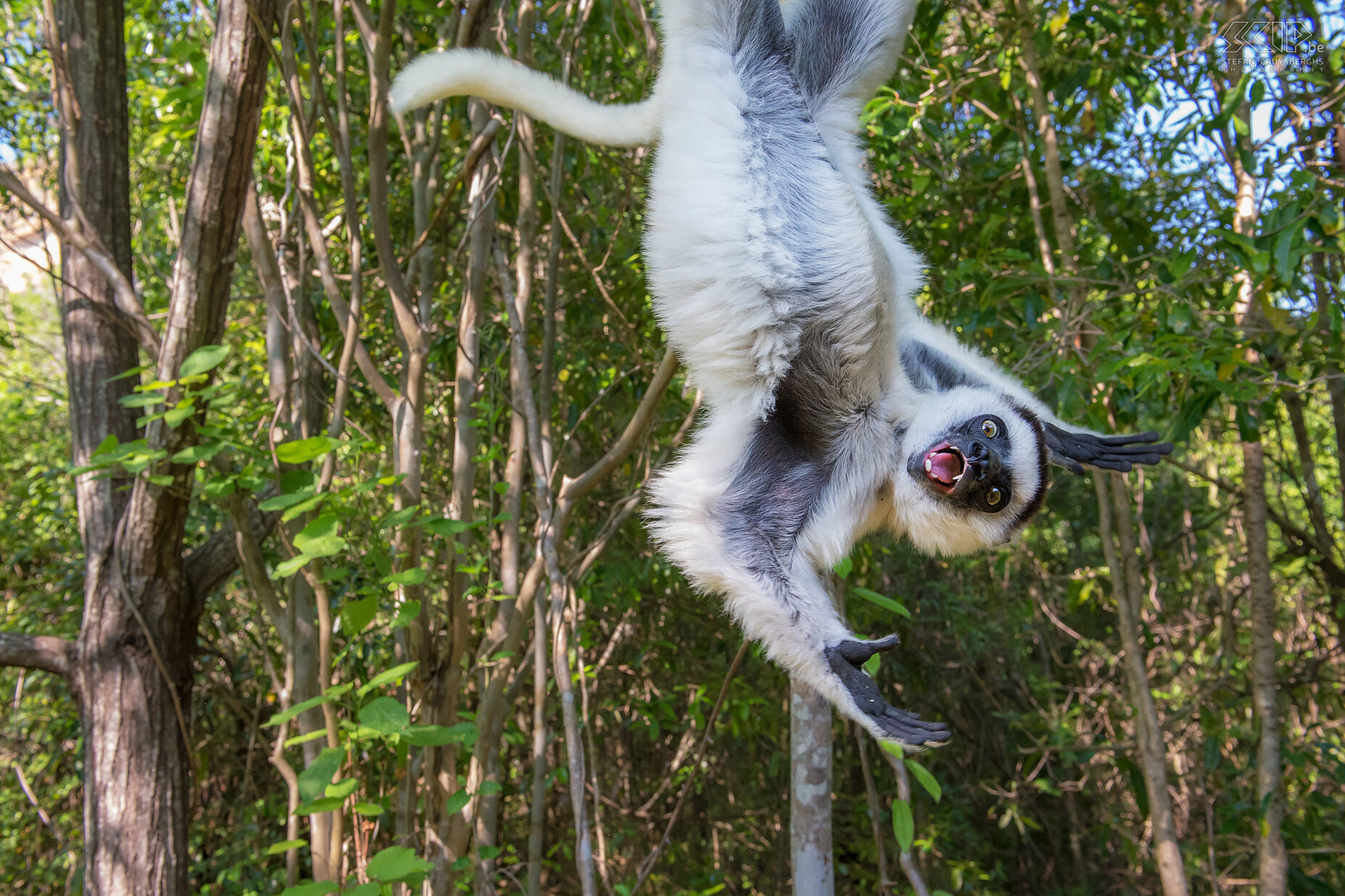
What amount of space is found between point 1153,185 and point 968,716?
4388mm

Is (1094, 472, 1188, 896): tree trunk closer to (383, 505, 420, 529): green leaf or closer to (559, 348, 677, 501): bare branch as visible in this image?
(559, 348, 677, 501): bare branch

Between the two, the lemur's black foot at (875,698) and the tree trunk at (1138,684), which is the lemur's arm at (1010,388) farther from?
the tree trunk at (1138,684)

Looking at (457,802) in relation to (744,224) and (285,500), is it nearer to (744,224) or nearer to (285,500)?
(285,500)

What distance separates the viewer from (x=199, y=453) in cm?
256

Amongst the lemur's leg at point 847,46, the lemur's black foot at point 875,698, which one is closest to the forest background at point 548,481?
the lemur's black foot at point 875,698

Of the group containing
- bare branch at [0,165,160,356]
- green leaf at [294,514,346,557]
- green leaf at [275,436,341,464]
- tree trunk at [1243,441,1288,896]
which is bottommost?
tree trunk at [1243,441,1288,896]

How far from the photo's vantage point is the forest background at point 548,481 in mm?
2904

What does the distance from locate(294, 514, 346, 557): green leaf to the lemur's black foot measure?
4.26ft

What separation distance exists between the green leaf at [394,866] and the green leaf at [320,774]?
0.77 feet

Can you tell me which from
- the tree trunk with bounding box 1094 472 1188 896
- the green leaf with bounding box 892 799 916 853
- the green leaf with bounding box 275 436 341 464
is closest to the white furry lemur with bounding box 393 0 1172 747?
the green leaf with bounding box 892 799 916 853

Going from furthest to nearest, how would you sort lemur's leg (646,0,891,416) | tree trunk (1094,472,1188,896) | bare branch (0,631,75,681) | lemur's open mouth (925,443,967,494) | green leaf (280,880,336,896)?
tree trunk (1094,472,1188,896), bare branch (0,631,75,681), green leaf (280,880,336,896), lemur's open mouth (925,443,967,494), lemur's leg (646,0,891,416)

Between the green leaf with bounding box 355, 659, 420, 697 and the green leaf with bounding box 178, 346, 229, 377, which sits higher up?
the green leaf with bounding box 178, 346, 229, 377

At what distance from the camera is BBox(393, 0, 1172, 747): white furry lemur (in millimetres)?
1788

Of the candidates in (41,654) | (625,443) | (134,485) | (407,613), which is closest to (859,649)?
(625,443)
